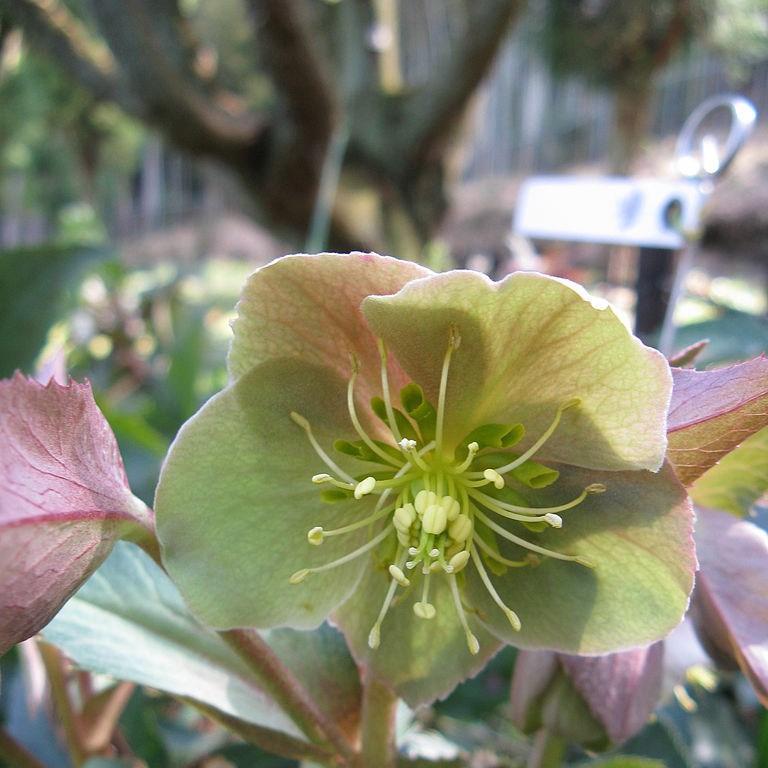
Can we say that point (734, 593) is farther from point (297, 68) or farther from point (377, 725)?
point (297, 68)

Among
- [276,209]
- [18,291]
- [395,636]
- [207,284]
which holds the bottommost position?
[207,284]

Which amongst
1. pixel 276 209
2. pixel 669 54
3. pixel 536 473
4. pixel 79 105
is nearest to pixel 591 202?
pixel 536 473

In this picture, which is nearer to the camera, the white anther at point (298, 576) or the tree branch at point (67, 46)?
the white anther at point (298, 576)

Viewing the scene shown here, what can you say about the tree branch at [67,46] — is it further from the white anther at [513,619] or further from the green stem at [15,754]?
the white anther at [513,619]

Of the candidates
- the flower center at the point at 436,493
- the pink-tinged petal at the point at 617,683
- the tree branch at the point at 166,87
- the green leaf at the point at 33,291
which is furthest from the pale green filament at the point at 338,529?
the tree branch at the point at 166,87

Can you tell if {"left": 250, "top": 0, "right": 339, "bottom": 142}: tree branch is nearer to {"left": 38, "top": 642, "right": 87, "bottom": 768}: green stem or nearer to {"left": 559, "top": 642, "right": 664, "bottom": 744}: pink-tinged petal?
{"left": 38, "top": 642, "right": 87, "bottom": 768}: green stem

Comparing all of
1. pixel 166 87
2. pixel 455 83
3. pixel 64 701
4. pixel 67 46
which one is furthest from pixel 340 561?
pixel 67 46

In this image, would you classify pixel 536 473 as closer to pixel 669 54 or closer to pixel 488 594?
pixel 488 594

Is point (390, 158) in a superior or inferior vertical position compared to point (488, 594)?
inferior
